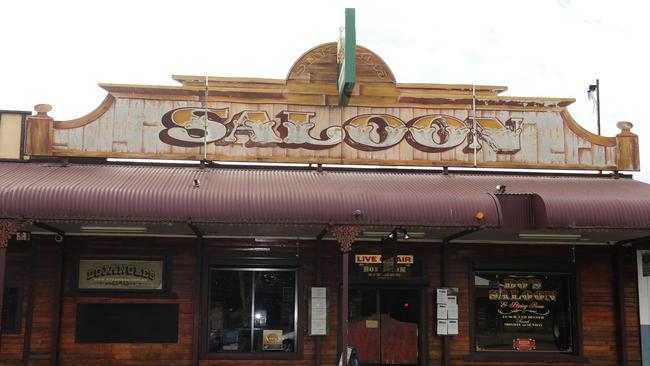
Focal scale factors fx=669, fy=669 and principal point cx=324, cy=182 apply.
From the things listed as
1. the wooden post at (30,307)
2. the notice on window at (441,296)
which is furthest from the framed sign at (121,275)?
the notice on window at (441,296)

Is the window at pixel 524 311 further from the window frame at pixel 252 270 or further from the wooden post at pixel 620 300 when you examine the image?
the window frame at pixel 252 270

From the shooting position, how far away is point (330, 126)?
43.8 feet

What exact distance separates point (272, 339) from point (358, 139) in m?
4.27

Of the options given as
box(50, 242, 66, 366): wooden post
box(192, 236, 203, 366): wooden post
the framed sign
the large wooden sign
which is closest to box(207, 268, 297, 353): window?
box(192, 236, 203, 366): wooden post

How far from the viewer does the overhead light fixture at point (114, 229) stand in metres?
12.3

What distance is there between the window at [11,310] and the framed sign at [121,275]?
3.80 ft

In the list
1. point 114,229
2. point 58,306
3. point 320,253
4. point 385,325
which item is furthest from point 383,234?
point 58,306

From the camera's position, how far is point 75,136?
12.9 meters

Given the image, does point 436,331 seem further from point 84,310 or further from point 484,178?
point 84,310

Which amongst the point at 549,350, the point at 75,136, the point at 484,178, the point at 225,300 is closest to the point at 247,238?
the point at 225,300

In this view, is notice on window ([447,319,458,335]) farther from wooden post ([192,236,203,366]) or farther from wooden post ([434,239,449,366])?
wooden post ([192,236,203,366])

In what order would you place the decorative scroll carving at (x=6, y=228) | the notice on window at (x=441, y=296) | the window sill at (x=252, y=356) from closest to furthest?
1. the decorative scroll carving at (x=6, y=228)
2. the window sill at (x=252, y=356)
3. the notice on window at (x=441, y=296)

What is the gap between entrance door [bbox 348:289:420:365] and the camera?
517 inches

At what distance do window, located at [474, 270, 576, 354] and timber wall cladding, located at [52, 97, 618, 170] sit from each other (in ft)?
7.65
